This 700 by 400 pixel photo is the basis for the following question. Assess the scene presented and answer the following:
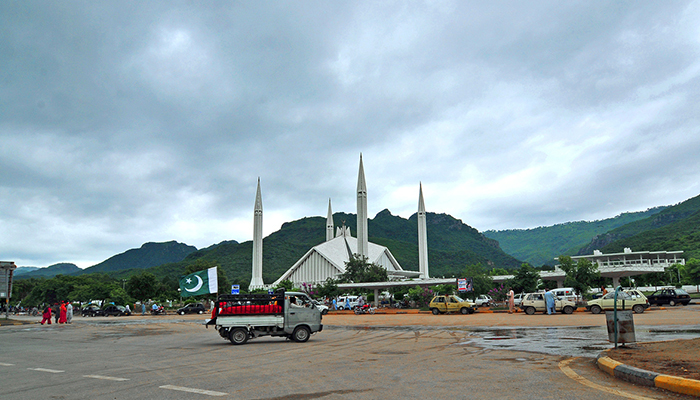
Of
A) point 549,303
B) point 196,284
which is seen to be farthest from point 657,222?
point 196,284

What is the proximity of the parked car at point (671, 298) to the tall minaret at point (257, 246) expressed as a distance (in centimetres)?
5558

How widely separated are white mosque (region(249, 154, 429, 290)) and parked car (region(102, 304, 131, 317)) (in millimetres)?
28652

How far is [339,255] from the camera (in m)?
89.4

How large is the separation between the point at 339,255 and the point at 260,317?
245 feet

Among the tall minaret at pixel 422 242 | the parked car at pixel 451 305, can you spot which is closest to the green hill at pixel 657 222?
the tall minaret at pixel 422 242

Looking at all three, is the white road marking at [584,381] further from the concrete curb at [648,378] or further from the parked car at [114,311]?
the parked car at [114,311]

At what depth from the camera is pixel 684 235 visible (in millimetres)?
95312

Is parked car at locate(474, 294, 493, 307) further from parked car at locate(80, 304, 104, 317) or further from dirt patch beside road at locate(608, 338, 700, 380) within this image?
parked car at locate(80, 304, 104, 317)

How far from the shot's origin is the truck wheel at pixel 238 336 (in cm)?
1470

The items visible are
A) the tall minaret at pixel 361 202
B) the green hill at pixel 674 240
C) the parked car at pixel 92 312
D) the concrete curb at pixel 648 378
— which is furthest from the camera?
the green hill at pixel 674 240

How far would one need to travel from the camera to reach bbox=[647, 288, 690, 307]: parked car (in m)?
30.2

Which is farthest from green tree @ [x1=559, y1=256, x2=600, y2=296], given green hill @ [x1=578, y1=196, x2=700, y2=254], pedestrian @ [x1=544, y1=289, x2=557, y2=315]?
green hill @ [x1=578, y1=196, x2=700, y2=254]

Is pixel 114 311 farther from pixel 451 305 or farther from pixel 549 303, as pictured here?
pixel 549 303

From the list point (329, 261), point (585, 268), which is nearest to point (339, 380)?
point (585, 268)
